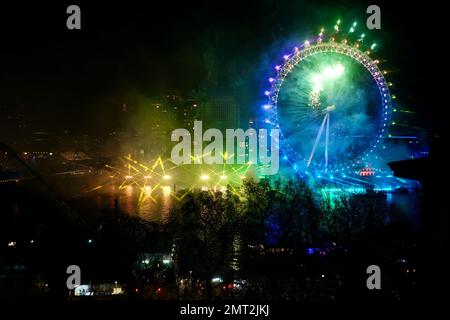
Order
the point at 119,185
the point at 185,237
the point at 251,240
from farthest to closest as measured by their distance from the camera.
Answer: the point at 119,185
the point at 185,237
the point at 251,240

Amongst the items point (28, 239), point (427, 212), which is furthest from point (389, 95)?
point (28, 239)

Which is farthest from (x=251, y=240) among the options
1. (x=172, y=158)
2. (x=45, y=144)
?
(x=45, y=144)

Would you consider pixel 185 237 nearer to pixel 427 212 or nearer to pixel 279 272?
pixel 279 272

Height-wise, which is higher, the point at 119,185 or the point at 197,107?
the point at 197,107

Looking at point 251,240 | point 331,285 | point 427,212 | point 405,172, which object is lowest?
point 331,285

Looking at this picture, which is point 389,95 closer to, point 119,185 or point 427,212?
point 427,212

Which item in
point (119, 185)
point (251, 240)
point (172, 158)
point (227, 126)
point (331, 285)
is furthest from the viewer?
point (227, 126)

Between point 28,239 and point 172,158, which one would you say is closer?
point 28,239

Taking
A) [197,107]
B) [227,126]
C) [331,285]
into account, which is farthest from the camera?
[197,107]
